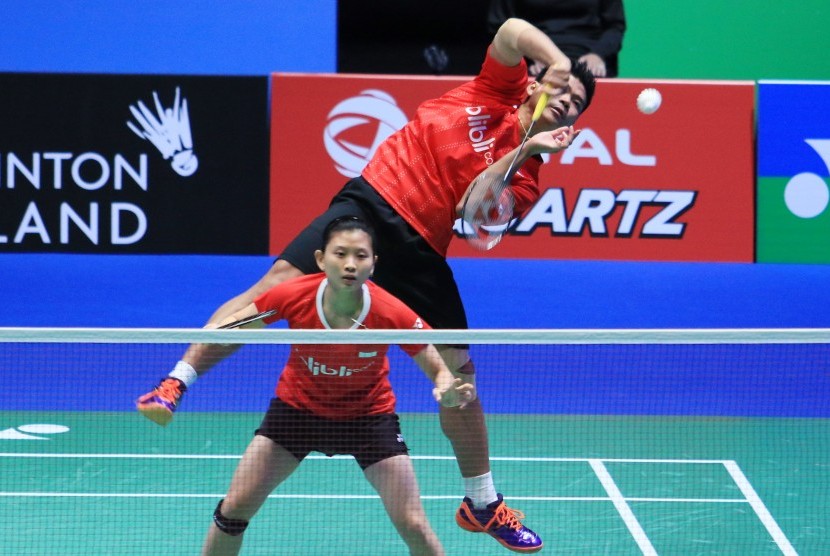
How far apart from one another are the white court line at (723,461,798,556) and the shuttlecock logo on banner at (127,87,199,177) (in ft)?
13.3

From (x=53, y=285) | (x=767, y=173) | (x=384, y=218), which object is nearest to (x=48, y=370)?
(x=53, y=285)

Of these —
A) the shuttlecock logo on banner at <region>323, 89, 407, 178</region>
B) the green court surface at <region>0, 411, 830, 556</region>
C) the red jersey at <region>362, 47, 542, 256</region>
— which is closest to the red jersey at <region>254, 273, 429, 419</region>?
the red jersey at <region>362, 47, 542, 256</region>

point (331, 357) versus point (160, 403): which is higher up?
point (331, 357)

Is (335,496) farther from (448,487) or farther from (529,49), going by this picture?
(529,49)

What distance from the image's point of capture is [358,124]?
898 cm

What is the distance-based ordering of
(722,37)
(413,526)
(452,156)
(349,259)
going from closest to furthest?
(349,259), (413,526), (452,156), (722,37)

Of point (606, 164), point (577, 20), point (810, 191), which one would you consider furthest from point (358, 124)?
point (810, 191)

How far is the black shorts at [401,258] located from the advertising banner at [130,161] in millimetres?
3798

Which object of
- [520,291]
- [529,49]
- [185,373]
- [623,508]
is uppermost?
[529,49]

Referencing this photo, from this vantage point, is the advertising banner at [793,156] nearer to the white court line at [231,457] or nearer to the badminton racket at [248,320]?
the white court line at [231,457]

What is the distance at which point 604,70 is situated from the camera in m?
9.09

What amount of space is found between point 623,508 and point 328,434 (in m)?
2.12

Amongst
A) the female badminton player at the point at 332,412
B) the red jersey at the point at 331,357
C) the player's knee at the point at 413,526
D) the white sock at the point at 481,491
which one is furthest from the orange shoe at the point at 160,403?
the white sock at the point at 481,491

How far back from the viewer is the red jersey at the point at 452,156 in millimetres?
5301
